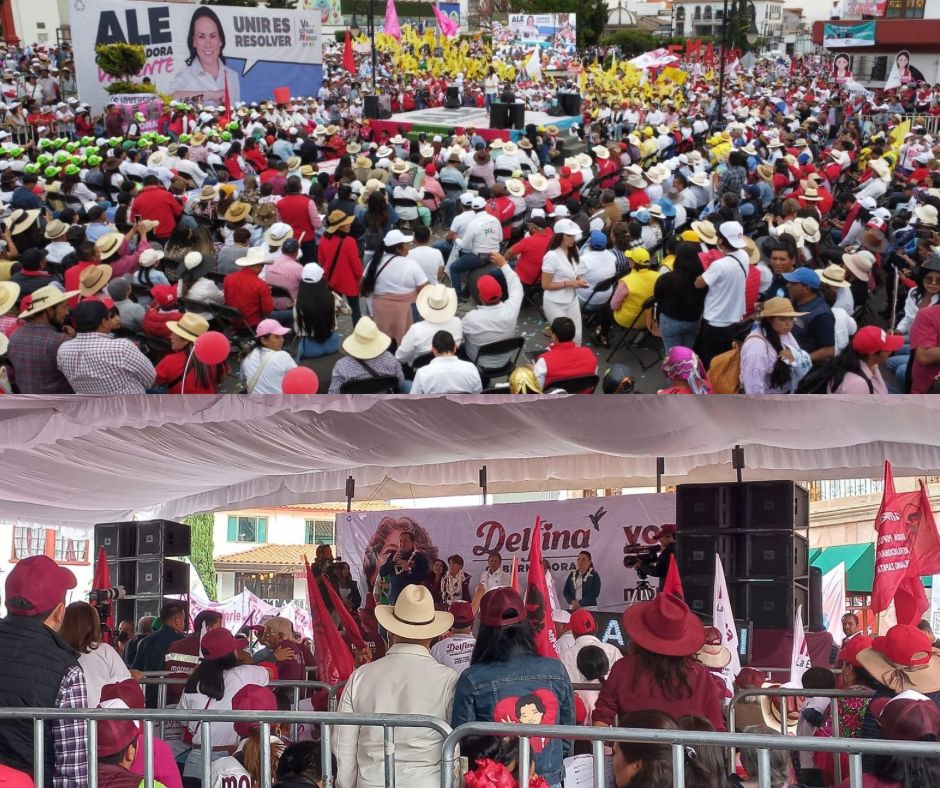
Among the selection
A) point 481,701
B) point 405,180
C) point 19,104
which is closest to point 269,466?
point 481,701

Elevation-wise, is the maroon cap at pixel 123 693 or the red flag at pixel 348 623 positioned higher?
the maroon cap at pixel 123 693

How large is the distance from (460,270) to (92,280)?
152 inches

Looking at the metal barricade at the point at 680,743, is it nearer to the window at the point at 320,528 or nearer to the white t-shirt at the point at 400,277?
the white t-shirt at the point at 400,277

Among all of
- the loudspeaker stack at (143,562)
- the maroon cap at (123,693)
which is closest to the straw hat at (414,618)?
the maroon cap at (123,693)

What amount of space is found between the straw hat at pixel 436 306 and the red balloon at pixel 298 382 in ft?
2.86

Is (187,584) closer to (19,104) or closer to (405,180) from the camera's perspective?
(405,180)

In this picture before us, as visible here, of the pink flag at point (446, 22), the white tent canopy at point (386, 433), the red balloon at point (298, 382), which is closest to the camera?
the white tent canopy at point (386, 433)

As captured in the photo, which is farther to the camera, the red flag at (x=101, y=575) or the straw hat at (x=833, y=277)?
the red flag at (x=101, y=575)

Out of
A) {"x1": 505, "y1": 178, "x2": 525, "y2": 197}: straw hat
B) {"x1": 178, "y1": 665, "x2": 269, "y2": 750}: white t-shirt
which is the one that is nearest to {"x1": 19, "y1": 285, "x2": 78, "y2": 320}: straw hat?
{"x1": 178, "y1": 665, "x2": 269, "y2": 750}: white t-shirt

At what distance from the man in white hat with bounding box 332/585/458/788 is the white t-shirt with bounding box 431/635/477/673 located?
6.83ft

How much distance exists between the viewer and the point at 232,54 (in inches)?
1056

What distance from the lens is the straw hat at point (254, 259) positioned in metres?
7.21

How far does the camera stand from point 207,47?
26.2 meters

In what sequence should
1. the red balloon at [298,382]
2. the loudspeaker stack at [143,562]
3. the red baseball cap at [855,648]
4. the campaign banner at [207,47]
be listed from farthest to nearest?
the campaign banner at [207,47], the loudspeaker stack at [143,562], the red balloon at [298,382], the red baseball cap at [855,648]
